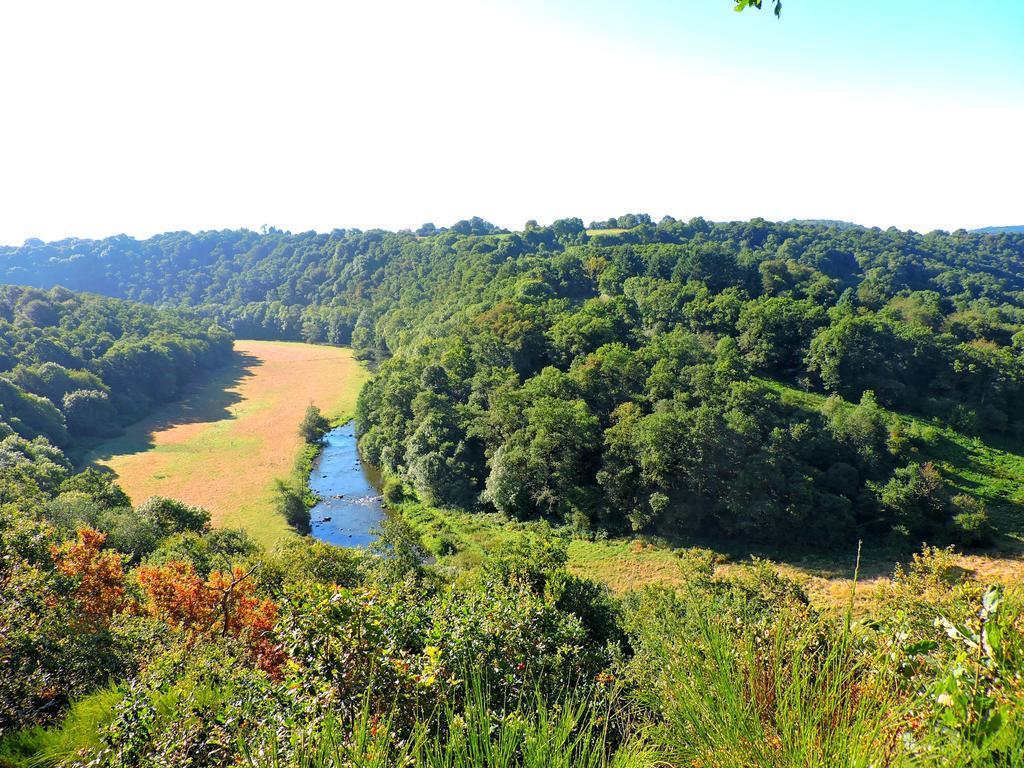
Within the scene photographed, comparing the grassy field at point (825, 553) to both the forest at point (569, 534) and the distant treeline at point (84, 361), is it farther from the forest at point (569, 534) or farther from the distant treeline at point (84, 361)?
the distant treeline at point (84, 361)

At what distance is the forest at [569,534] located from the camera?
3.04m

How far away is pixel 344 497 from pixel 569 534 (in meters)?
19.5

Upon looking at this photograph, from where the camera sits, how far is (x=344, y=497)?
4169 centimetres

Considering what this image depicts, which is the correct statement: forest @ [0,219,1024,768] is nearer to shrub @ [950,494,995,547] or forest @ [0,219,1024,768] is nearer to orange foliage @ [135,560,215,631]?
orange foliage @ [135,560,215,631]

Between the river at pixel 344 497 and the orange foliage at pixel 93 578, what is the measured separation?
63.3ft

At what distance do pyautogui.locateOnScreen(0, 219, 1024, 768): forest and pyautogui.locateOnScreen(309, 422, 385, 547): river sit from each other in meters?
2.21

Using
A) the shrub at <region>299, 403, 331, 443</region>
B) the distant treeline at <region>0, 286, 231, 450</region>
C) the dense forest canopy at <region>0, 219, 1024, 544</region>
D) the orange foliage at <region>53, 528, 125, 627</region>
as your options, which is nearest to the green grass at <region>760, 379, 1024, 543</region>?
the dense forest canopy at <region>0, 219, 1024, 544</region>

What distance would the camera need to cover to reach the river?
118 feet

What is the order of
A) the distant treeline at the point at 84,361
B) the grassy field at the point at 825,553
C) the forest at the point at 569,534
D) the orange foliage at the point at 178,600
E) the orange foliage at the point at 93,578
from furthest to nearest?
the distant treeline at the point at 84,361 < the grassy field at the point at 825,553 < the orange foliage at the point at 178,600 < the orange foliage at the point at 93,578 < the forest at the point at 569,534

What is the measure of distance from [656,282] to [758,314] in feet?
48.1

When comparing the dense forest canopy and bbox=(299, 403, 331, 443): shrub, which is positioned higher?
the dense forest canopy

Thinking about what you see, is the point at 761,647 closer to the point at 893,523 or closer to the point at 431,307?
the point at 893,523

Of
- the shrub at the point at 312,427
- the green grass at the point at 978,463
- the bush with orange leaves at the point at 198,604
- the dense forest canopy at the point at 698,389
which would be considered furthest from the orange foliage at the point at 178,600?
the shrub at the point at 312,427

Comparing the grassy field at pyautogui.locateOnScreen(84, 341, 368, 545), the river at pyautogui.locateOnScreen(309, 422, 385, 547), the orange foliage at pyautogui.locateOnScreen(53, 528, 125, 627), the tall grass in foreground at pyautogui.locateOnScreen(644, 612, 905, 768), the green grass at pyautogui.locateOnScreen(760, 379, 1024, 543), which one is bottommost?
the river at pyautogui.locateOnScreen(309, 422, 385, 547)
